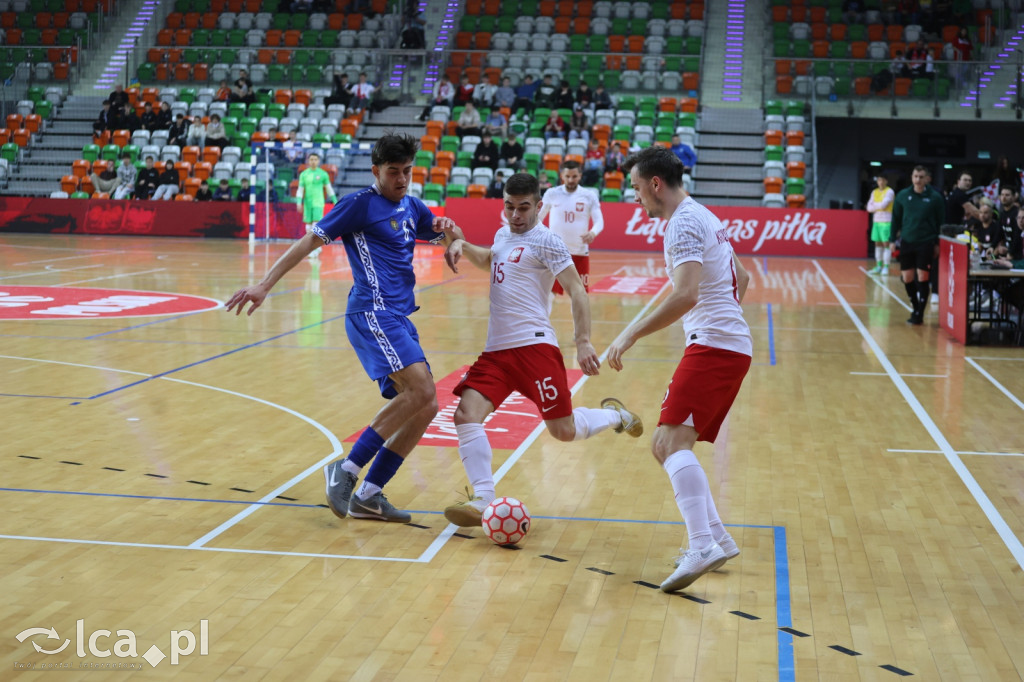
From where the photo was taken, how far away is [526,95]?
3006 centimetres

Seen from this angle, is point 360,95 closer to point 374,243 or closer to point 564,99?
point 564,99

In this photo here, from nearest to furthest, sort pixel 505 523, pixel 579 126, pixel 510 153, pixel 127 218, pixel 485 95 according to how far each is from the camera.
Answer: pixel 505 523 → pixel 510 153 → pixel 127 218 → pixel 579 126 → pixel 485 95

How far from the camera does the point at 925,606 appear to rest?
4.80 m

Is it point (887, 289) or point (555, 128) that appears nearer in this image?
point (887, 289)

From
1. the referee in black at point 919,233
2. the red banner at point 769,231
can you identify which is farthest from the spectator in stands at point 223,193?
the referee in black at point 919,233

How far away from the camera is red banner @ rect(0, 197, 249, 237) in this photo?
90.5ft

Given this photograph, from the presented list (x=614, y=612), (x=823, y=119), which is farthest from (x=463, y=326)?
(x=823, y=119)

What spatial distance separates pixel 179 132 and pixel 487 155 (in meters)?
8.89

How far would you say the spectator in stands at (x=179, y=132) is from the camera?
30.2 meters

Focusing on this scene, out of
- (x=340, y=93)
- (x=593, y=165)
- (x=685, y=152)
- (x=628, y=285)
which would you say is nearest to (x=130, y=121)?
(x=340, y=93)

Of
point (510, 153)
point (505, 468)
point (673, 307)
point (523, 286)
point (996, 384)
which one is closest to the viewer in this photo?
point (673, 307)

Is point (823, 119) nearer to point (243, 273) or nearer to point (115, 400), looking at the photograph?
point (243, 273)

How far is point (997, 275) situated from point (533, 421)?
6654 millimetres

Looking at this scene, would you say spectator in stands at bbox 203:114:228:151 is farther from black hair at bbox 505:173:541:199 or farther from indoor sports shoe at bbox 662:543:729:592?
indoor sports shoe at bbox 662:543:729:592
